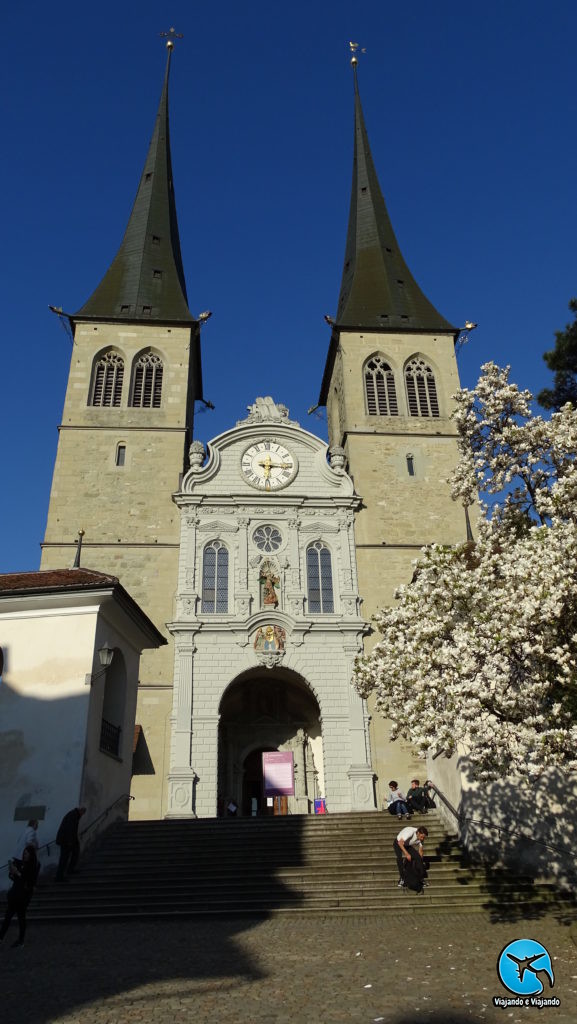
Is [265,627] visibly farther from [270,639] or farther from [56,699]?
[56,699]

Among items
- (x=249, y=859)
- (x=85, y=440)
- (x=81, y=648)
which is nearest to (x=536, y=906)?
(x=249, y=859)

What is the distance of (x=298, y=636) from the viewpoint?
2217 centimetres

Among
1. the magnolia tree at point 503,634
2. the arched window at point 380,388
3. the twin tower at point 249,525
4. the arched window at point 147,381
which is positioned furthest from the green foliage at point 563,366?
the arched window at point 147,381

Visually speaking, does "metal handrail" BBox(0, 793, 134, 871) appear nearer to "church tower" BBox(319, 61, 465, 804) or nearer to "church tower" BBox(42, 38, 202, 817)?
"church tower" BBox(42, 38, 202, 817)

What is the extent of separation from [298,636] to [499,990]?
53.2ft

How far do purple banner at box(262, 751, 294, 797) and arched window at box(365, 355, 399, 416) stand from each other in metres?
12.6

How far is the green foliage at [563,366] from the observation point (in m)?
13.3

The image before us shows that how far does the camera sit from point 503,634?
820 cm

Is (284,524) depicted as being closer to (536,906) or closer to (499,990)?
(536,906)

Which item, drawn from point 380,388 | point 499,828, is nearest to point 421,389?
point 380,388

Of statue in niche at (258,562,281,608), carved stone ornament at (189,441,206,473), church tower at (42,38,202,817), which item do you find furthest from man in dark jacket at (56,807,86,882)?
carved stone ornament at (189,441,206,473)

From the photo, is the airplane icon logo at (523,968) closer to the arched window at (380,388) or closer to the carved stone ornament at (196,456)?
the carved stone ornament at (196,456)

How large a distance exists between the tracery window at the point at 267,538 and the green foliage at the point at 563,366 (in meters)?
11.5

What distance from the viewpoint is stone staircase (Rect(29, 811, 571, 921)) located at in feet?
34.6
